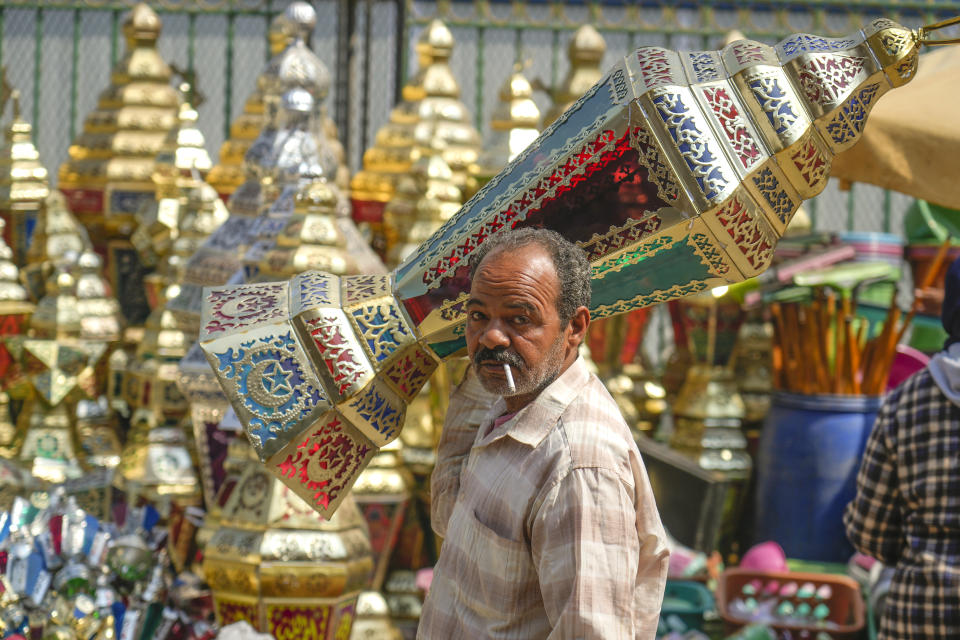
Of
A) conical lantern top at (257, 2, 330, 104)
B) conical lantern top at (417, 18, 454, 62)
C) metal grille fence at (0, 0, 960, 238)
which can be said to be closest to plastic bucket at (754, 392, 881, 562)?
conical lantern top at (257, 2, 330, 104)

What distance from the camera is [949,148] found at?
2988 millimetres

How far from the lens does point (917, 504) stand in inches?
114

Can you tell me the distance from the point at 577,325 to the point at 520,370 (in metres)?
0.11

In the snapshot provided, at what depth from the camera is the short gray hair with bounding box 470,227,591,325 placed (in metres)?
1.61

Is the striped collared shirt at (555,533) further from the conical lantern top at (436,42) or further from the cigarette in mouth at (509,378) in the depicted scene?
the conical lantern top at (436,42)

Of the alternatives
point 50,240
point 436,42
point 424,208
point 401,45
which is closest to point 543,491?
point 424,208

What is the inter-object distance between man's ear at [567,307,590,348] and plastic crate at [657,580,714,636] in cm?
226

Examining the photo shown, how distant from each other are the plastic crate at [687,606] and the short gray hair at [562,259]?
7.57ft

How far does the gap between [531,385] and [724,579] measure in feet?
7.64

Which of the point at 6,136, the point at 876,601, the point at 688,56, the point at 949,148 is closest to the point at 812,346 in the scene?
the point at 876,601

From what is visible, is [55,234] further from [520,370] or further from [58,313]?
[520,370]

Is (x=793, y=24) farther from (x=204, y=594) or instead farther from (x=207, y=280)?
(x=204, y=594)

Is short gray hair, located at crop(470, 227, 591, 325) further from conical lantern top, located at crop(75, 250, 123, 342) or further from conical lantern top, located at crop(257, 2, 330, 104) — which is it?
conical lantern top, located at crop(75, 250, 123, 342)

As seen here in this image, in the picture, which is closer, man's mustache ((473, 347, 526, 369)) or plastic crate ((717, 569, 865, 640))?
man's mustache ((473, 347, 526, 369))
